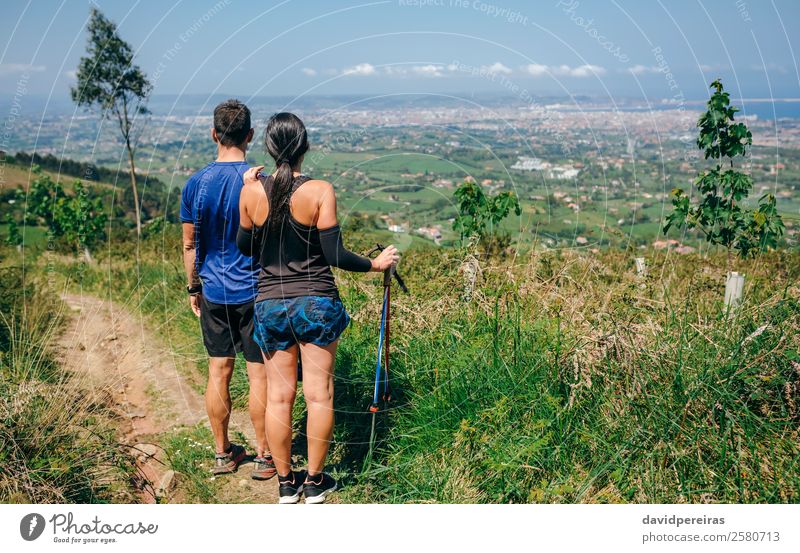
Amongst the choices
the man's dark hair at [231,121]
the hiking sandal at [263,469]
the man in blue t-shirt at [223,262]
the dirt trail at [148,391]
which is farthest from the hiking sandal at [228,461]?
the man's dark hair at [231,121]

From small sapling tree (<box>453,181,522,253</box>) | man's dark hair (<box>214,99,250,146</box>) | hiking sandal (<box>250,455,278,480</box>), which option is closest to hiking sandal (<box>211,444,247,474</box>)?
hiking sandal (<box>250,455,278,480</box>)

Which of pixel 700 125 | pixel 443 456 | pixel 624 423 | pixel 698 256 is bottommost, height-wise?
pixel 443 456

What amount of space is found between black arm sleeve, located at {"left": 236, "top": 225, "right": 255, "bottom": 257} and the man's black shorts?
0.43m

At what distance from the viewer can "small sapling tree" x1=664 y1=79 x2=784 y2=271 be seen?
591 cm

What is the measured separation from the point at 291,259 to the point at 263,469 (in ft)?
5.89

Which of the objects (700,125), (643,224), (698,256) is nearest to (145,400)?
(700,125)

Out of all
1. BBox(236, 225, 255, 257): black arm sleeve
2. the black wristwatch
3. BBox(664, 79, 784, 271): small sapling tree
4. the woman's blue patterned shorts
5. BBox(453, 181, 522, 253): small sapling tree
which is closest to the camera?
the woman's blue patterned shorts

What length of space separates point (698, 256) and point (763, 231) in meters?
1.65

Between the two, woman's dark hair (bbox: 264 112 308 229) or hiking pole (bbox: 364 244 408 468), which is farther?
hiking pole (bbox: 364 244 408 468)

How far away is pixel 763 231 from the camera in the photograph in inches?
237

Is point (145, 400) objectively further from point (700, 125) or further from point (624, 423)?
point (700, 125)

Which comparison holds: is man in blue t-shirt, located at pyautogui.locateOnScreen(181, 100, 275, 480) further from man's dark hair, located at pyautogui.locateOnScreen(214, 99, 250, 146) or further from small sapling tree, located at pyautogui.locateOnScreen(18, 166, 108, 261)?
small sapling tree, located at pyautogui.locateOnScreen(18, 166, 108, 261)

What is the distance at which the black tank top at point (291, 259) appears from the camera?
135 inches
